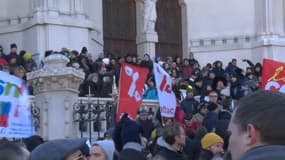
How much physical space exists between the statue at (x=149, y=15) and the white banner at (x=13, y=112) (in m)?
20.6

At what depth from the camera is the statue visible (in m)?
28.3

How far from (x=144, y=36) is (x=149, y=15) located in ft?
2.49

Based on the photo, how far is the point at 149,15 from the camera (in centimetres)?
2839

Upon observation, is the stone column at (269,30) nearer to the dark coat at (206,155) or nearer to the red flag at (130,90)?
the red flag at (130,90)

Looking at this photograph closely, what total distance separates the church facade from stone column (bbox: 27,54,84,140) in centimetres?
1018

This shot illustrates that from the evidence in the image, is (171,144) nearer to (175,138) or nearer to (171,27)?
(175,138)

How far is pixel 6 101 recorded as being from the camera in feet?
25.0

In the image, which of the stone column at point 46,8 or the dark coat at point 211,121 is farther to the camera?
the stone column at point 46,8

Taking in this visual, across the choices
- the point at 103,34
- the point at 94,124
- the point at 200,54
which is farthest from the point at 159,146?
the point at 200,54

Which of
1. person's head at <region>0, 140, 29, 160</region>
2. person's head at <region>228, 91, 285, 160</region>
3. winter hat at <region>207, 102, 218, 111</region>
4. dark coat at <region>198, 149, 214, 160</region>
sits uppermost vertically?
winter hat at <region>207, 102, 218, 111</region>

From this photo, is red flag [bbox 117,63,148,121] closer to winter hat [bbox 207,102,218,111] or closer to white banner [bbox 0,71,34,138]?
winter hat [bbox 207,102,218,111]

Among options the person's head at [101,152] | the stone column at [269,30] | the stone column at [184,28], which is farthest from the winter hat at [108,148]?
the stone column at [184,28]

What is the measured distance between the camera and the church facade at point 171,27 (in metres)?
24.6

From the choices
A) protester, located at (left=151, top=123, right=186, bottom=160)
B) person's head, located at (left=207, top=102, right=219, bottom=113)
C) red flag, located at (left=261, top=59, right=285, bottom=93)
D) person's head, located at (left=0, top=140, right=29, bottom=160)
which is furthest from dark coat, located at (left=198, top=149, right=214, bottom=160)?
person's head, located at (left=0, top=140, right=29, bottom=160)
